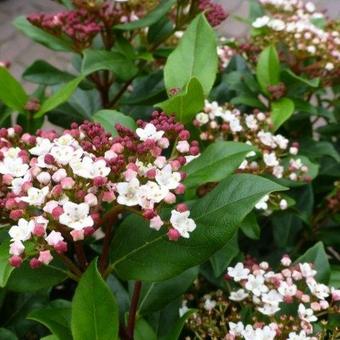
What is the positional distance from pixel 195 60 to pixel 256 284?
16.6 inches

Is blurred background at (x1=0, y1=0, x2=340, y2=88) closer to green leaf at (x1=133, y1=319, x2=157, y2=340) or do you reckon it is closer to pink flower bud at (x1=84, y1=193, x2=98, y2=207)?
green leaf at (x1=133, y1=319, x2=157, y2=340)

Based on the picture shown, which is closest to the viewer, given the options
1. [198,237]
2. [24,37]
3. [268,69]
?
[198,237]

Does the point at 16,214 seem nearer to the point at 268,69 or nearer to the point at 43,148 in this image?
the point at 43,148

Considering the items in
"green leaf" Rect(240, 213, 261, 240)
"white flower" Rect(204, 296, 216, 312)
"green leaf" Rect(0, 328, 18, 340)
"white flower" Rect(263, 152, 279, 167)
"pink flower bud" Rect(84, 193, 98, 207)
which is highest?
"pink flower bud" Rect(84, 193, 98, 207)

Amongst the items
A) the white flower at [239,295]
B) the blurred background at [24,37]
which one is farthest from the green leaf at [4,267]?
the blurred background at [24,37]

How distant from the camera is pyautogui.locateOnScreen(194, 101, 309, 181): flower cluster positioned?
1.21 m

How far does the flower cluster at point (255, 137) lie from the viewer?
3.97 feet

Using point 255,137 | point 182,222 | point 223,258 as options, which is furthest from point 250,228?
point 182,222

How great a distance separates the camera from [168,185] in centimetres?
80

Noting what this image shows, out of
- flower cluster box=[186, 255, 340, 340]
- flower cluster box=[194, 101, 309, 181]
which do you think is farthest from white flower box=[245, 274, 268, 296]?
flower cluster box=[194, 101, 309, 181]

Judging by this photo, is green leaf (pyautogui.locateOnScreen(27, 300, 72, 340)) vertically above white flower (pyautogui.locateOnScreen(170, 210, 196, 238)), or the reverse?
white flower (pyautogui.locateOnScreen(170, 210, 196, 238))

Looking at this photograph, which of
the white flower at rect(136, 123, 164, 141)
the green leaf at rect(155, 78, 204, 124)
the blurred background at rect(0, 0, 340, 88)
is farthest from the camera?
the blurred background at rect(0, 0, 340, 88)

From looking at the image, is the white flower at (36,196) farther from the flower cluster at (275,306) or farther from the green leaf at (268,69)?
the green leaf at (268,69)

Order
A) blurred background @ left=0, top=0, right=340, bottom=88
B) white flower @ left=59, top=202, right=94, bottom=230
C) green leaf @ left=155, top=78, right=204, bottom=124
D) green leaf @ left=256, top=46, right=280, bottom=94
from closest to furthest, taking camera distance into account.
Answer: white flower @ left=59, top=202, right=94, bottom=230 < green leaf @ left=155, top=78, right=204, bottom=124 < green leaf @ left=256, top=46, right=280, bottom=94 < blurred background @ left=0, top=0, right=340, bottom=88
